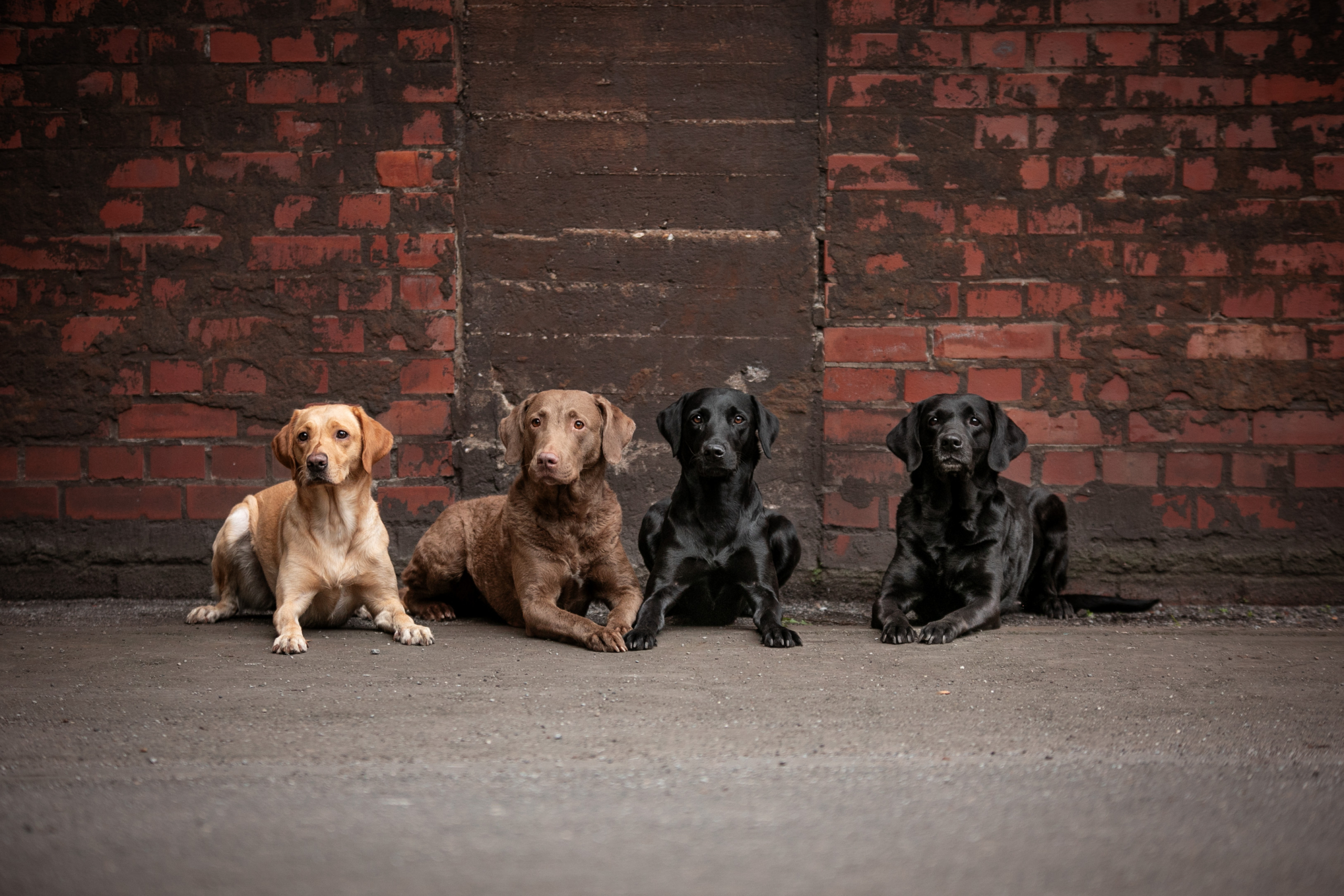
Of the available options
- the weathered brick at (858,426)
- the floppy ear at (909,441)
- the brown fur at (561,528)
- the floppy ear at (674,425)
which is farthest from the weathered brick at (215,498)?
the floppy ear at (909,441)

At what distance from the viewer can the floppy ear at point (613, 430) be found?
438 cm

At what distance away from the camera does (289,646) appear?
12.4 feet

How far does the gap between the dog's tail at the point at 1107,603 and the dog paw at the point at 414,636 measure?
9.52 ft

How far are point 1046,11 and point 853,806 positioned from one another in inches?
170

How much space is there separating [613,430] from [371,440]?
0.97 meters

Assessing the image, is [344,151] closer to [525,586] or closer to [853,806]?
[525,586]

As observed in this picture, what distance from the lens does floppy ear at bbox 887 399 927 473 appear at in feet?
15.0

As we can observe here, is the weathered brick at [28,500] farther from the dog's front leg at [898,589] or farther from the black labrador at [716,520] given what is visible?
the dog's front leg at [898,589]

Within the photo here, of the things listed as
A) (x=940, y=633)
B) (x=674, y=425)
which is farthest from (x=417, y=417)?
(x=940, y=633)

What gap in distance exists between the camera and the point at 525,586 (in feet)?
14.0

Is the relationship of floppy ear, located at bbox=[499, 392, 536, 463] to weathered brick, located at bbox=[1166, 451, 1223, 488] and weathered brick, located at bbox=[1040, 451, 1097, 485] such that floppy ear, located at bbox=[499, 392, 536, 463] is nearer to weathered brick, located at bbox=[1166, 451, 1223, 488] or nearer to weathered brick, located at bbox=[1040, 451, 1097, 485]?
weathered brick, located at bbox=[1040, 451, 1097, 485]

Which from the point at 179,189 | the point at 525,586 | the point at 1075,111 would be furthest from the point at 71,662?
the point at 1075,111

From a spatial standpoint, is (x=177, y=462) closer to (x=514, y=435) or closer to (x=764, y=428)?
(x=514, y=435)

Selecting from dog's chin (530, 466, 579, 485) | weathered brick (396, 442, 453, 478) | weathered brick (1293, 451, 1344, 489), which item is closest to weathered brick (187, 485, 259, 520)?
weathered brick (396, 442, 453, 478)
